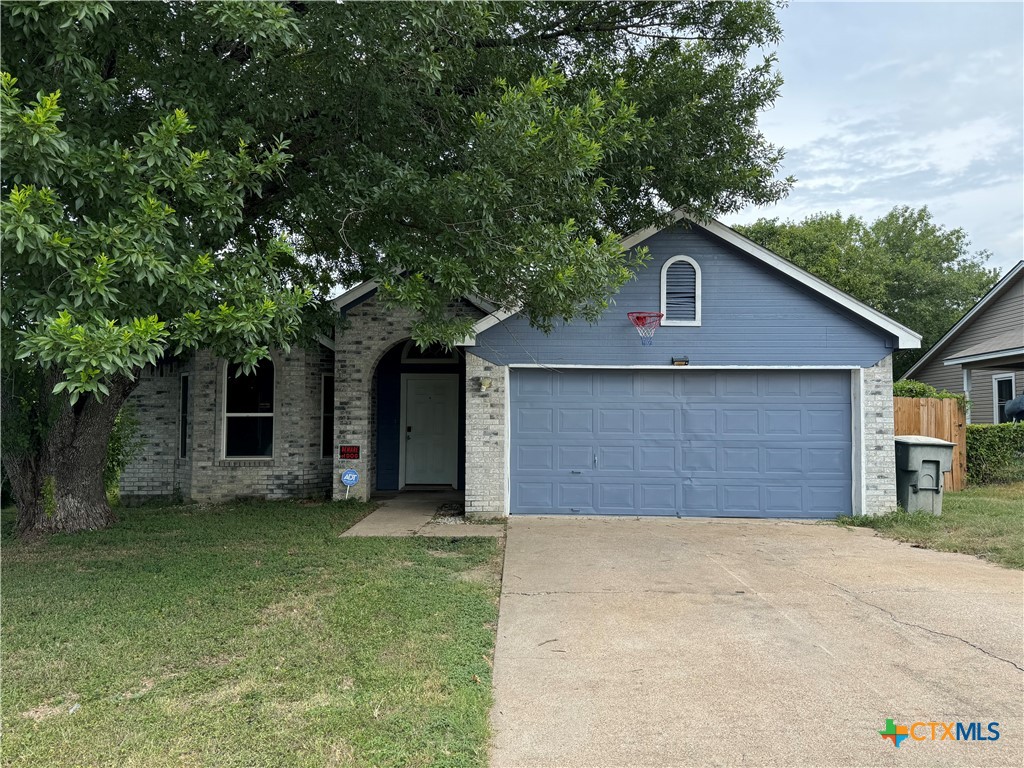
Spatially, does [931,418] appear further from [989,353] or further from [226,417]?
[226,417]

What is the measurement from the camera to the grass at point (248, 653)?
134 inches

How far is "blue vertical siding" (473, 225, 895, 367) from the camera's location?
398 inches

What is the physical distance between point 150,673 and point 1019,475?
15779 millimetres

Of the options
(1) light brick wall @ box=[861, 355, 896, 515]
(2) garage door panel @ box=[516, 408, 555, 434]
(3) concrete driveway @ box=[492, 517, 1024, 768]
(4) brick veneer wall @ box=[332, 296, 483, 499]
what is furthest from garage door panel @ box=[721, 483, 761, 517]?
(4) brick veneer wall @ box=[332, 296, 483, 499]

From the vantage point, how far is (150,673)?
4289 millimetres

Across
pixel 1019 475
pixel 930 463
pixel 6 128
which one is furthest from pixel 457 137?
pixel 1019 475

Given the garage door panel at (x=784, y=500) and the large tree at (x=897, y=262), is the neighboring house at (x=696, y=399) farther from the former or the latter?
the large tree at (x=897, y=262)

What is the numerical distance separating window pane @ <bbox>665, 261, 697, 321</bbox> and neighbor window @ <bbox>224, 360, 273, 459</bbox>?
6.91m

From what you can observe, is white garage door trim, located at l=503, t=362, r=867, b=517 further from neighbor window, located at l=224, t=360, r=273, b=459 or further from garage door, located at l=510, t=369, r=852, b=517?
neighbor window, located at l=224, t=360, r=273, b=459

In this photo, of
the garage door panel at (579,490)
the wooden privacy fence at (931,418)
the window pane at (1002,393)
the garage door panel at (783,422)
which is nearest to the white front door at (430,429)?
the garage door panel at (579,490)

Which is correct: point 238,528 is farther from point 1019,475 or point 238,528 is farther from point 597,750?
point 1019,475

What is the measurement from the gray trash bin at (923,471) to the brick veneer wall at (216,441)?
956 cm

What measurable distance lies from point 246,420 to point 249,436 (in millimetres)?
287

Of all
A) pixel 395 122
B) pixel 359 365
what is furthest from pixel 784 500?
pixel 395 122
